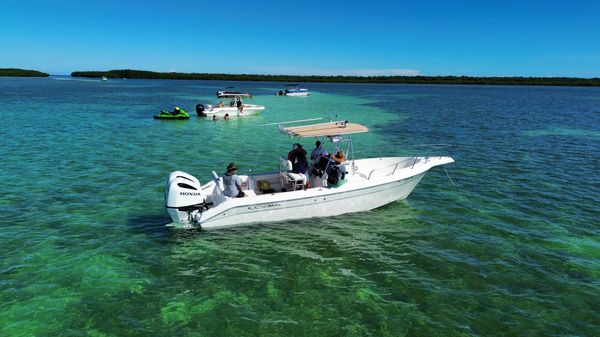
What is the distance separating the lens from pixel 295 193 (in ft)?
40.6

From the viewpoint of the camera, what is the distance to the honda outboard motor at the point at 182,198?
1138 cm

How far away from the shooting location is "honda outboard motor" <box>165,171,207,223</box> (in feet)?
37.3

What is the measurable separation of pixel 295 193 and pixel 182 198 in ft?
11.1

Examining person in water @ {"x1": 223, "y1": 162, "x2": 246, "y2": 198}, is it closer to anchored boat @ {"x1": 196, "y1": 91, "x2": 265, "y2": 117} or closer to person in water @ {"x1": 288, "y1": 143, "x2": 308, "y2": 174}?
person in water @ {"x1": 288, "y1": 143, "x2": 308, "y2": 174}

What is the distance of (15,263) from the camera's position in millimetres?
9680

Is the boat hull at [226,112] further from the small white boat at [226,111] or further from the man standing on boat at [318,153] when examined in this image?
the man standing on boat at [318,153]

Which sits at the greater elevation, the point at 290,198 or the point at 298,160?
the point at 298,160

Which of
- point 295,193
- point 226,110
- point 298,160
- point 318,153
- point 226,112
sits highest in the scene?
point 318,153

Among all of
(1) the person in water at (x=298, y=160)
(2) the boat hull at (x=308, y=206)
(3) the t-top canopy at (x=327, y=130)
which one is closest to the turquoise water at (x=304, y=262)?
(2) the boat hull at (x=308, y=206)

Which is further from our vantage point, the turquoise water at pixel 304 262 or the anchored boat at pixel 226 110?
the anchored boat at pixel 226 110

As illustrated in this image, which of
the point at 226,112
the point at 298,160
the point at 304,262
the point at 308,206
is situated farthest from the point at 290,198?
the point at 226,112

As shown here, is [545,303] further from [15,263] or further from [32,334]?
[15,263]

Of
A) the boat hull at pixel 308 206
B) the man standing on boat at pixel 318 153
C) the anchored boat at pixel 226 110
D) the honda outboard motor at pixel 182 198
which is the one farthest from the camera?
the anchored boat at pixel 226 110

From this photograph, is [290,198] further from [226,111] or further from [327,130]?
[226,111]
